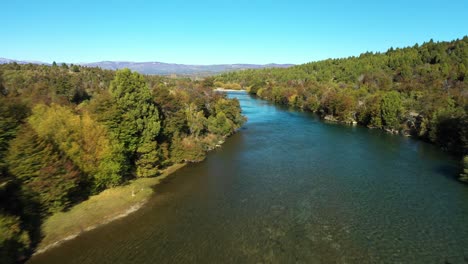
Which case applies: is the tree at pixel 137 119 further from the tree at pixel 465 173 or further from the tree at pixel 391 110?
the tree at pixel 391 110

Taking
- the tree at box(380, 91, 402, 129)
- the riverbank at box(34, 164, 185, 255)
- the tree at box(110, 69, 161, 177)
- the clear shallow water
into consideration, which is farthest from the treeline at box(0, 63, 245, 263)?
the tree at box(380, 91, 402, 129)

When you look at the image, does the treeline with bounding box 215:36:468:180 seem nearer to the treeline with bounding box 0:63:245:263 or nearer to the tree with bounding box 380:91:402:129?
the tree with bounding box 380:91:402:129

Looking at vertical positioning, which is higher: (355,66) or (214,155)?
(355,66)

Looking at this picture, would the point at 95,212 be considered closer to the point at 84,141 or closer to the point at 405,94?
the point at 84,141

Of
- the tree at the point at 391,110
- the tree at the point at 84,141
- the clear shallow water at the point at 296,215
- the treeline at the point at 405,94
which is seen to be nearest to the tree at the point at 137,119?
the tree at the point at 84,141

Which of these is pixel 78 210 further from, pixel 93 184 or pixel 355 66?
pixel 355 66

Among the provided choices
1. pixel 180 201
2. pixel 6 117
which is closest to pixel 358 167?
pixel 180 201
